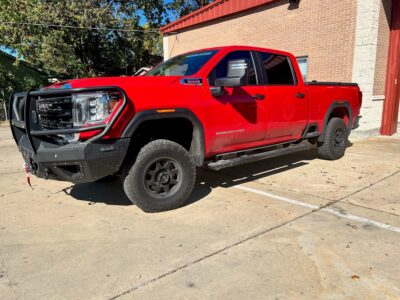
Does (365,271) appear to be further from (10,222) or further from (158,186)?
(10,222)

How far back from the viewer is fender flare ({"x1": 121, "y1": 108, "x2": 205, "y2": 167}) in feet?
12.8

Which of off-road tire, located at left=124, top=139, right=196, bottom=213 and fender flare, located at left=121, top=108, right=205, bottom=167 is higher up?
fender flare, located at left=121, top=108, right=205, bottom=167

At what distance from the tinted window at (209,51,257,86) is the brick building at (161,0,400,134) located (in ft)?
18.5

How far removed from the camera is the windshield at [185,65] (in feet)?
16.0

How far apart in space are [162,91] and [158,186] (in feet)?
3.66

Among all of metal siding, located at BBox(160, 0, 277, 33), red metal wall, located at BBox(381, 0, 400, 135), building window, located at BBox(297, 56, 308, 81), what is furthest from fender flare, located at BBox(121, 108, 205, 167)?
metal siding, located at BBox(160, 0, 277, 33)

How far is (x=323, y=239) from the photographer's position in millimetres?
3602

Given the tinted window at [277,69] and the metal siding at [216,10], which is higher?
the metal siding at [216,10]

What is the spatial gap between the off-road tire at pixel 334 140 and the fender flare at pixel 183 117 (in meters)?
3.28

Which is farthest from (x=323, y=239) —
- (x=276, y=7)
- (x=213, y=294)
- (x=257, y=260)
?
(x=276, y=7)

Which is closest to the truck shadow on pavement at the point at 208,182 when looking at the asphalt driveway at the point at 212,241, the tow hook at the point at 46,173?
the asphalt driveway at the point at 212,241

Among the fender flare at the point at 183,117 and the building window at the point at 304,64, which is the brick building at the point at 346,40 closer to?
the building window at the point at 304,64

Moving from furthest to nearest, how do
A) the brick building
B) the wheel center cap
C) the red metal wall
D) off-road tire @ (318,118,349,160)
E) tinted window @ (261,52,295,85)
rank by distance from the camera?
the red metal wall → the brick building → off-road tire @ (318,118,349,160) → tinted window @ (261,52,295,85) → the wheel center cap

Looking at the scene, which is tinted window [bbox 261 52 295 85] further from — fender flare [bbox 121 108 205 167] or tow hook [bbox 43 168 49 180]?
tow hook [bbox 43 168 49 180]
